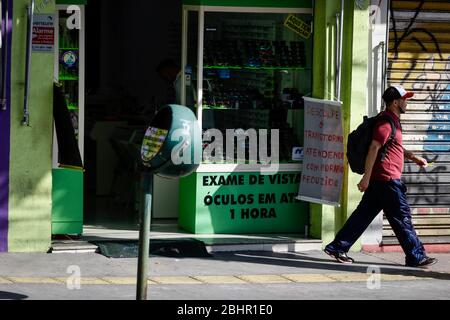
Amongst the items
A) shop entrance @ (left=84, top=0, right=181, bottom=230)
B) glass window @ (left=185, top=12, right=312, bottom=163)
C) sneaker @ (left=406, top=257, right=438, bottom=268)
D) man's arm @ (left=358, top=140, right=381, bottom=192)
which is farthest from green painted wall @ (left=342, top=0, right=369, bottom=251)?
shop entrance @ (left=84, top=0, right=181, bottom=230)

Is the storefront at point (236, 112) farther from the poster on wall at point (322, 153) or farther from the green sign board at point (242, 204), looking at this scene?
the poster on wall at point (322, 153)

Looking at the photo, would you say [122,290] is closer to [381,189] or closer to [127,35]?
[381,189]

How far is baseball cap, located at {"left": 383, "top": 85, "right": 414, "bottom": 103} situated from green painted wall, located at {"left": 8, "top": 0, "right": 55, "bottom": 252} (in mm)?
3309

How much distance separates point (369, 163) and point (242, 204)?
1781mm

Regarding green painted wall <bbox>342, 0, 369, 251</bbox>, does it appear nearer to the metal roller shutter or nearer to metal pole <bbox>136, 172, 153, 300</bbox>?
the metal roller shutter

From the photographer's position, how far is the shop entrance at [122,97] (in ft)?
42.5

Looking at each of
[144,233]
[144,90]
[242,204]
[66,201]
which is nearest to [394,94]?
[242,204]

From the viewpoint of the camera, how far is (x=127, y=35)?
650 inches

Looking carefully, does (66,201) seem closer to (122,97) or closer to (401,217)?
(401,217)

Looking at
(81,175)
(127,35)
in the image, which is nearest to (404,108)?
(81,175)

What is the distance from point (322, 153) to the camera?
1119cm

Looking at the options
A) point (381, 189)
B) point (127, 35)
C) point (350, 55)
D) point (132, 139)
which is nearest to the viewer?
point (381, 189)

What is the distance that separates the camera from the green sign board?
1131 cm

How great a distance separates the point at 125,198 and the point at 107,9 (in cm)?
436
